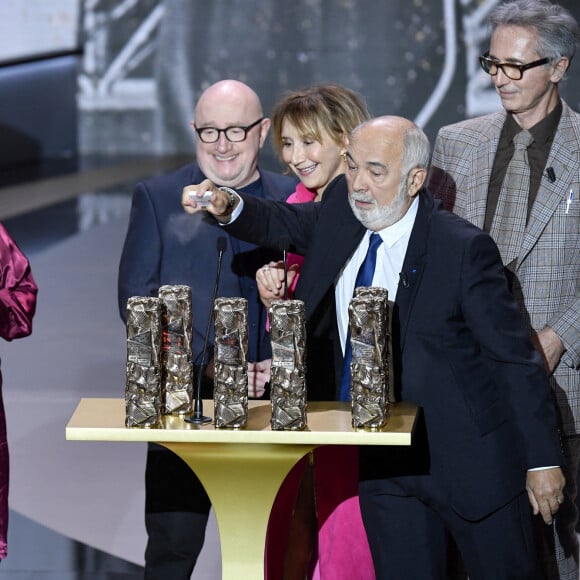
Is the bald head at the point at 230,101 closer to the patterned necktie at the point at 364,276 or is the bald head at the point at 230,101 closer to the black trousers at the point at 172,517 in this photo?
the patterned necktie at the point at 364,276

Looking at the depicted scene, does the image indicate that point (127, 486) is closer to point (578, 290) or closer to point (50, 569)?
point (50, 569)

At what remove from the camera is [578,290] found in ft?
11.9

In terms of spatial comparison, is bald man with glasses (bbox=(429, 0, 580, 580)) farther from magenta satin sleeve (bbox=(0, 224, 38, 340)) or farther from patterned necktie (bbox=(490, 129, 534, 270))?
magenta satin sleeve (bbox=(0, 224, 38, 340))

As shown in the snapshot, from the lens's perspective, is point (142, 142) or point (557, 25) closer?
point (557, 25)

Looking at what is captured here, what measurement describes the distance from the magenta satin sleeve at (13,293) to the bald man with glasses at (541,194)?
127cm

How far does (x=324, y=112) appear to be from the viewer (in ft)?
11.8

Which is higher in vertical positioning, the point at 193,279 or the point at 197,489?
the point at 193,279

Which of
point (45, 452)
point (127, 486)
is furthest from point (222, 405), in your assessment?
point (45, 452)

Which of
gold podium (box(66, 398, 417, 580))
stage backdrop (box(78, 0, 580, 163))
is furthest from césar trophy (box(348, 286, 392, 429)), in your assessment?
stage backdrop (box(78, 0, 580, 163))

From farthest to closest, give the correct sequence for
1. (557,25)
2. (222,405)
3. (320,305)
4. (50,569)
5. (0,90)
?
(0,90) → (50,569) → (557,25) → (320,305) → (222,405)

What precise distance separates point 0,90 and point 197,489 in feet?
→ 39.0

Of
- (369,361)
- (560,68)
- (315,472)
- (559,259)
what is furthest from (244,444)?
(560,68)

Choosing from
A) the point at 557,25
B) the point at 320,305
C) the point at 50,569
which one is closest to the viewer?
the point at 320,305

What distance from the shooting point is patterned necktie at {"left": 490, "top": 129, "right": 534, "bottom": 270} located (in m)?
3.60
